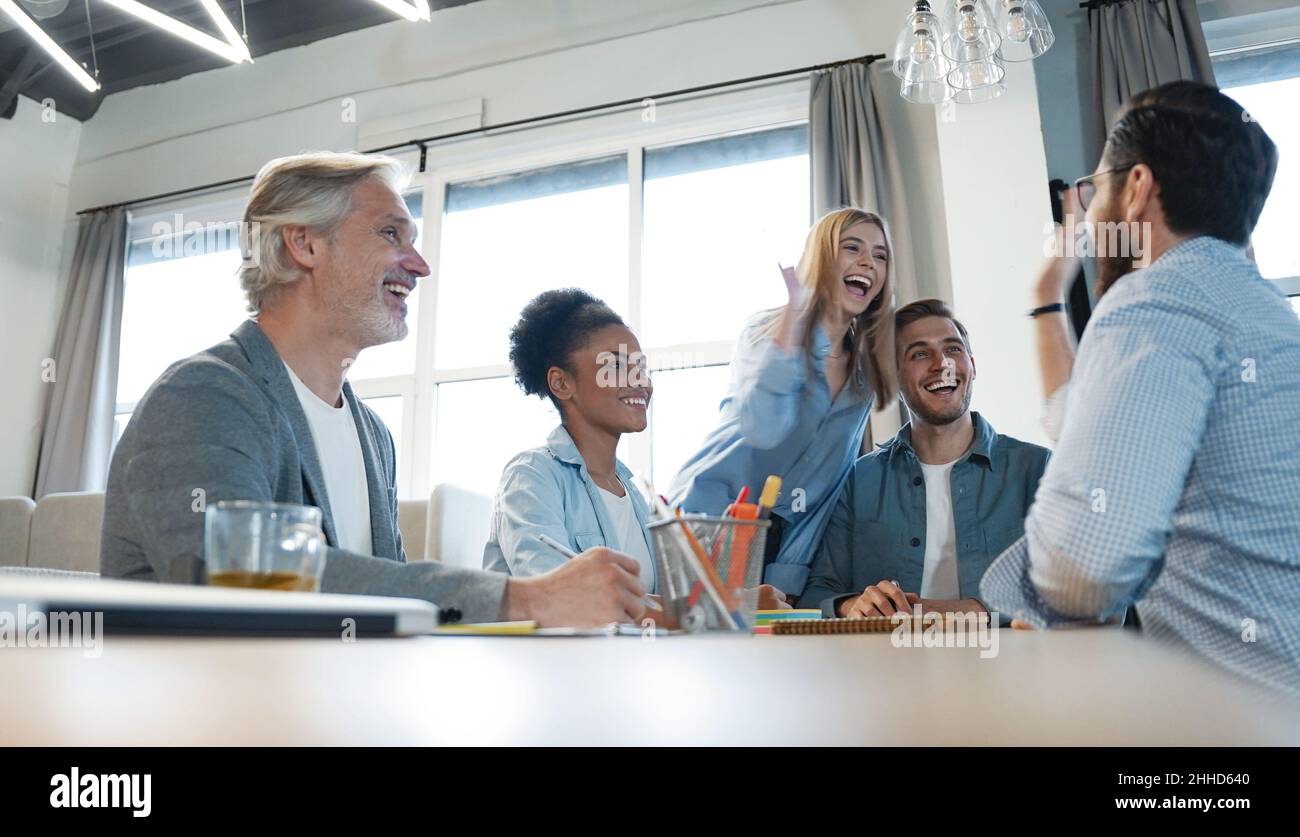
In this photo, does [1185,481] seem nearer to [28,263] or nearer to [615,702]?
[615,702]

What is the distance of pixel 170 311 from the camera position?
16.9ft

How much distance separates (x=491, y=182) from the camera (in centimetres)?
464

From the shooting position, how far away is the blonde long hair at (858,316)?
2.07 m

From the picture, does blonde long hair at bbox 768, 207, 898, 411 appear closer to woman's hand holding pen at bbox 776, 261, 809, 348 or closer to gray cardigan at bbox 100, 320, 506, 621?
woman's hand holding pen at bbox 776, 261, 809, 348

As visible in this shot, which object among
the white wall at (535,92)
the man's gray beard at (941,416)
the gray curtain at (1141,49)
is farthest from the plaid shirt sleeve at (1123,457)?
the gray curtain at (1141,49)

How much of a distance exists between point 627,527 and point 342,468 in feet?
2.04

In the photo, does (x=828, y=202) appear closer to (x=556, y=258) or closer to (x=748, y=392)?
(x=556, y=258)

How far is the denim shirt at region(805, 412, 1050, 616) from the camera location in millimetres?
1859

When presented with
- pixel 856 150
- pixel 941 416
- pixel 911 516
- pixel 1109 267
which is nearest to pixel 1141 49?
pixel 856 150

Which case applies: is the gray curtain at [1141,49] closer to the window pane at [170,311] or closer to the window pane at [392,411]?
the window pane at [392,411]

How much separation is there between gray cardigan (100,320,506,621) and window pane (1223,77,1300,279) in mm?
3486
